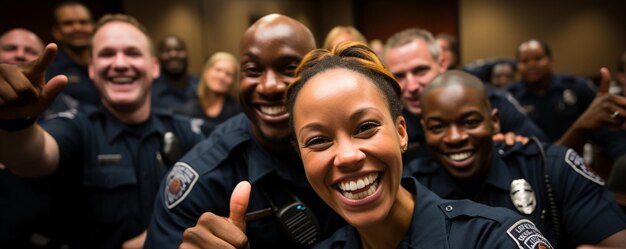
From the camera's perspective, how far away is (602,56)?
290 inches

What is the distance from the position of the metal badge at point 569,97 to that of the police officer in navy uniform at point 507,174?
8.37 feet

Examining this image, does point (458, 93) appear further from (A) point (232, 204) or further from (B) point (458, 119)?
(A) point (232, 204)

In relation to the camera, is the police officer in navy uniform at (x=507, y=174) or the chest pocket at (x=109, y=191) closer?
the police officer in navy uniform at (x=507, y=174)

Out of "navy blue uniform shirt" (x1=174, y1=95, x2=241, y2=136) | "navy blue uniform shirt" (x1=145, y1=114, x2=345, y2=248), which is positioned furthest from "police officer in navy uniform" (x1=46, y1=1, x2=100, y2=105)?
"navy blue uniform shirt" (x1=145, y1=114, x2=345, y2=248)

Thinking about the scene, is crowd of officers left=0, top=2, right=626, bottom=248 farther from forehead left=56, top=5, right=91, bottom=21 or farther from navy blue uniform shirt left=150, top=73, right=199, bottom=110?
navy blue uniform shirt left=150, top=73, right=199, bottom=110

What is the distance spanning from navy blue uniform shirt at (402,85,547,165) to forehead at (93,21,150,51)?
148cm

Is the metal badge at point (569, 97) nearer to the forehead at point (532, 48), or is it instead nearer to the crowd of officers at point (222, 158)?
the forehead at point (532, 48)

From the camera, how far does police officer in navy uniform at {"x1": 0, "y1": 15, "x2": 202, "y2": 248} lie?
1863mm

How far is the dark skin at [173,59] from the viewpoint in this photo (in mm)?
4754

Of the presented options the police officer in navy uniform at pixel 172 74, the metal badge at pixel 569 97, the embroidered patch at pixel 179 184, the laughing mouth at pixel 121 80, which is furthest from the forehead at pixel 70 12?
the metal badge at pixel 569 97

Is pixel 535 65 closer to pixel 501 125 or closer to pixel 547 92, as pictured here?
pixel 547 92

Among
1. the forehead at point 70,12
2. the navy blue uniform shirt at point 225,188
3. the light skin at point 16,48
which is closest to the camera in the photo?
the navy blue uniform shirt at point 225,188

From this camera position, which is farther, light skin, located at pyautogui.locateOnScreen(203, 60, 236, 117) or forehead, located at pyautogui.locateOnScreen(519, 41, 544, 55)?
→ light skin, located at pyautogui.locateOnScreen(203, 60, 236, 117)

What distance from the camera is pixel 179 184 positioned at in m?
1.62
